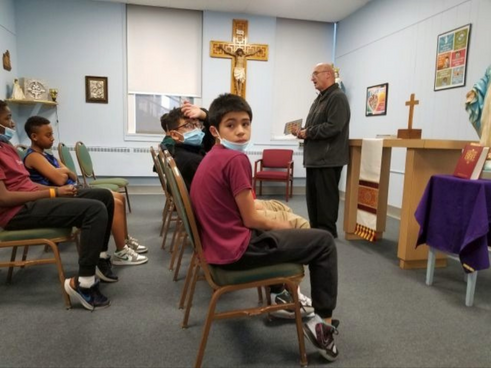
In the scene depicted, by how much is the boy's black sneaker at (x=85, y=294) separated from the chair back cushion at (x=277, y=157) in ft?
13.1

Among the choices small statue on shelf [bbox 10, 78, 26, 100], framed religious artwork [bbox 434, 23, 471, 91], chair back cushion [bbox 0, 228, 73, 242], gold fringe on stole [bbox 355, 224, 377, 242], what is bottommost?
gold fringe on stole [bbox 355, 224, 377, 242]

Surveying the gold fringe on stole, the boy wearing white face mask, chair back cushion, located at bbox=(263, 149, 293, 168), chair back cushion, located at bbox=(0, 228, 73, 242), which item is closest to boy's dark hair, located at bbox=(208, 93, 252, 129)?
the boy wearing white face mask

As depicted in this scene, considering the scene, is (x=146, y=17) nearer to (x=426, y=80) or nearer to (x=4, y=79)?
(x=4, y=79)

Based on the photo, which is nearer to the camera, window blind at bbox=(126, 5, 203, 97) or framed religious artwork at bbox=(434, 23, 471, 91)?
framed religious artwork at bbox=(434, 23, 471, 91)

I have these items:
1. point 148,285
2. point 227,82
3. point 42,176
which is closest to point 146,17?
point 227,82

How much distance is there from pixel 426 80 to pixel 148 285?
3.49 metres

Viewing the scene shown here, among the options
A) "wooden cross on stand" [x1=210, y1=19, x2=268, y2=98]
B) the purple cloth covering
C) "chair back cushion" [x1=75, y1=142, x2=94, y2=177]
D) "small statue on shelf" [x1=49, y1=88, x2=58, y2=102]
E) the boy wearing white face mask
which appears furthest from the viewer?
"wooden cross on stand" [x1=210, y1=19, x2=268, y2=98]

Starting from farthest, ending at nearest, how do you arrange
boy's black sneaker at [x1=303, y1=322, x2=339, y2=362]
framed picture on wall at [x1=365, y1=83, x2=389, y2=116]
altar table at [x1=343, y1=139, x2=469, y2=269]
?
framed picture on wall at [x1=365, y1=83, x2=389, y2=116], altar table at [x1=343, y1=139, x2=469, y2=269], boy's black sneaker at [x1=303, y1=322, x2=339, y2=362]

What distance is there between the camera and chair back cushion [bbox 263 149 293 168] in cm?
557

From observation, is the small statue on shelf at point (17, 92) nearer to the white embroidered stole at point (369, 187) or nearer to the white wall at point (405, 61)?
the white embroidered stole at point (369, 187)

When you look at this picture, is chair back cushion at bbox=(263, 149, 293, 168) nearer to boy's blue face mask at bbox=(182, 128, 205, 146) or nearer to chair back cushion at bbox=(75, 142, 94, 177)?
chair back cushion at bbox=(75, 142, 94, 177)

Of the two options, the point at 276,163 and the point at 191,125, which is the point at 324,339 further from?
the point at 276,163

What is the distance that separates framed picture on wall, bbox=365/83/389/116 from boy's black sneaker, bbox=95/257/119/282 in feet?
12.6

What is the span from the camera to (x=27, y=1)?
494 cm
